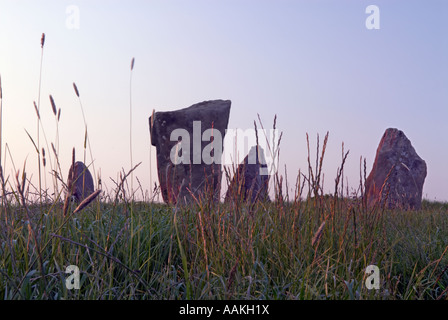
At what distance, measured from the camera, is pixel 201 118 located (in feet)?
29.8

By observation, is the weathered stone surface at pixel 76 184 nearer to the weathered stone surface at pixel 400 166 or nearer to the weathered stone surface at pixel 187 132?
the weathered stone surface at pixel 187 132

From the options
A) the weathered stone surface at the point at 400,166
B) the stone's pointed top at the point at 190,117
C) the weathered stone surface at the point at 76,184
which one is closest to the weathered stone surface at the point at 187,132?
the stone's pointed top at the point at 190,117

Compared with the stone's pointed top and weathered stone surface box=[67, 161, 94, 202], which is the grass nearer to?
weathered stone surface box=[67, 161, 94, 202]

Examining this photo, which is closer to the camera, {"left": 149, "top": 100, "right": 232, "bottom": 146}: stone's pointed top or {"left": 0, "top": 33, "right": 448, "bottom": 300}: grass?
{"left": 0, "top": 33, "right": 448, "bottom": 300}: grass

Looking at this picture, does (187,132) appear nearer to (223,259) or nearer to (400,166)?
(400,166)

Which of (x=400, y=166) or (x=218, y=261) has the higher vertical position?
(x=400, y=166)

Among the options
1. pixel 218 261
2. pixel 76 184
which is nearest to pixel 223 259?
pixel 218 261

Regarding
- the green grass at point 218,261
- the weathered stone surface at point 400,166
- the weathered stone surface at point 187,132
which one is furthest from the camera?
the weathered stone surface at point 400,166

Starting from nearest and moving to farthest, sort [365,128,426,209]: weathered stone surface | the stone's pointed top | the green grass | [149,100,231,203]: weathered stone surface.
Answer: the green grass
[149,100,231,203]: weathered stone surface
the stone's pointed top
[365,128,426,209]: weathered stone surface

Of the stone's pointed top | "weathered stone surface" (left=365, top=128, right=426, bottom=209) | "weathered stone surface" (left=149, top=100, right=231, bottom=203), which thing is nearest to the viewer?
"weathered stone surface" (left=149, top=100, right=231, bottom=203)

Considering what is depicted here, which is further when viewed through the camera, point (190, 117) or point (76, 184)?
point (76, 184)

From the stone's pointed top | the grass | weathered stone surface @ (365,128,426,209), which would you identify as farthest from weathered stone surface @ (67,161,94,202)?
weathered stone surface @ (365,128,426,209)
